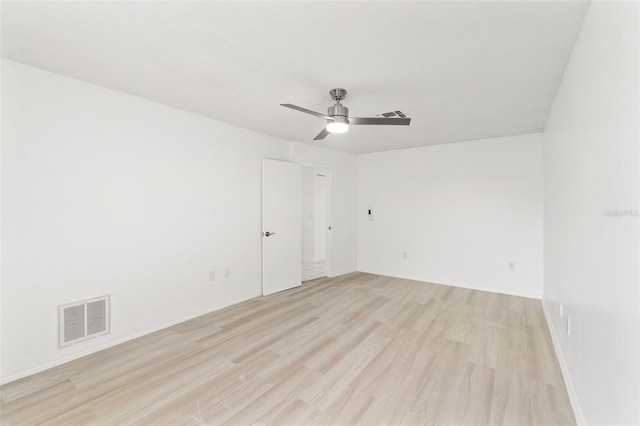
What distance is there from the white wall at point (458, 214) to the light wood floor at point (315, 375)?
3.71 feet

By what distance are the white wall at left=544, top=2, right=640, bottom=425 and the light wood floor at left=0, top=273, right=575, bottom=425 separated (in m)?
0.51

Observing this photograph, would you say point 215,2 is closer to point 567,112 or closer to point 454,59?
point 454,59

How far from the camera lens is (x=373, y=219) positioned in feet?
19.5

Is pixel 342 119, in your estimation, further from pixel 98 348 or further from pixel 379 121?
pixel 98 348

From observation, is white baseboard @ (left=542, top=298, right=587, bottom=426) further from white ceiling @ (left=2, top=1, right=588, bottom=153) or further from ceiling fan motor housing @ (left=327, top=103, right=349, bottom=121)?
ceiling fan motor housing @ (left=327, top=103, right=349, bottom=121)

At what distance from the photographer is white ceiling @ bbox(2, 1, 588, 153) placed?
161cm

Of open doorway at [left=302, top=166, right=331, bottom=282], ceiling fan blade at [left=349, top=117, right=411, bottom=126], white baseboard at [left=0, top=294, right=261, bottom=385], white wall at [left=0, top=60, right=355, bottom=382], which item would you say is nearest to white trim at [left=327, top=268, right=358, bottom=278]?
Answer: open doorway at [left=302, top=166, right=331, bottom=282]

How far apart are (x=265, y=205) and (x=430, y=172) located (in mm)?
3035

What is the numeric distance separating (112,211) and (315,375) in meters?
2.45

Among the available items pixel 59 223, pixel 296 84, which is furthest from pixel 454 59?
pixel 59 223

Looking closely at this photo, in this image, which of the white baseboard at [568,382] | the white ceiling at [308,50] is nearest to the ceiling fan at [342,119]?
the white ceiling at [308,50]

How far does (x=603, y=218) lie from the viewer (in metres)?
1.37

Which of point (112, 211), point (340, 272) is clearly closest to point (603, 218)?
point (112, 211)

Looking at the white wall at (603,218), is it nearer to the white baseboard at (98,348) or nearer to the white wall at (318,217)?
the white baseboard at (98,348)
